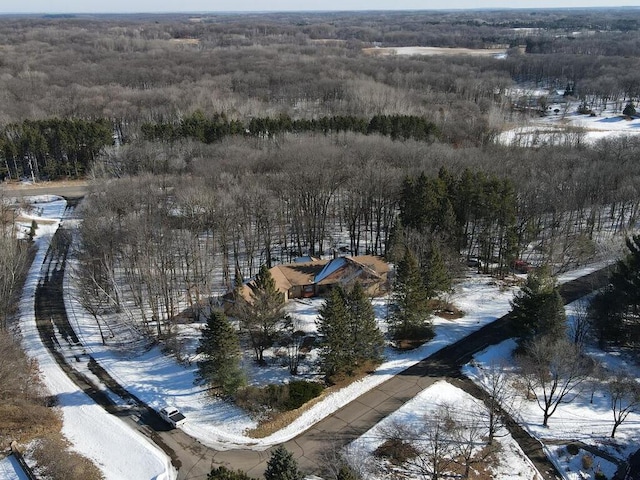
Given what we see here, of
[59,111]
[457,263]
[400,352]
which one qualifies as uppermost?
[59,111]

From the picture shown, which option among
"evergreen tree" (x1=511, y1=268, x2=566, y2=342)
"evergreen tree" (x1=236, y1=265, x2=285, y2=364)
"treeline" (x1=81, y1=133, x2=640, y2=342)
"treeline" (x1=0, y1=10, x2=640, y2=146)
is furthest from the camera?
"treeline" (x1=0, y1=10, x2=640, y2=146)

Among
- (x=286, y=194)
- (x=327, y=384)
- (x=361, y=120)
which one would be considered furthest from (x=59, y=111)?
(x=327, y=384)

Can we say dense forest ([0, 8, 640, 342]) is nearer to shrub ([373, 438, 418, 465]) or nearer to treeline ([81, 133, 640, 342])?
treeline ([81, 133, 640, 342])

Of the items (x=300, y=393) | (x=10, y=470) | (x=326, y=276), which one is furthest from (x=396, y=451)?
(x=10, y=470)

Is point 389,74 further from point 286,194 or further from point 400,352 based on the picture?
point 400,352

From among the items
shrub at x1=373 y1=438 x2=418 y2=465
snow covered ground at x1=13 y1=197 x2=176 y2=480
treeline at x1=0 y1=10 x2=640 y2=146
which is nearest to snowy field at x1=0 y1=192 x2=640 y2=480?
snow covered ground at x1=13 y1=197 x2=176 y2=480

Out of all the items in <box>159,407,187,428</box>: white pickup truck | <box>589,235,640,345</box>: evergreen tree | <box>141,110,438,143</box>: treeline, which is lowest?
<box>159,407,187,428</box>: white pickup truck

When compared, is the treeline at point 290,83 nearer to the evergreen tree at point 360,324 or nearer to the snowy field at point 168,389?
the snowy field at point 168,389

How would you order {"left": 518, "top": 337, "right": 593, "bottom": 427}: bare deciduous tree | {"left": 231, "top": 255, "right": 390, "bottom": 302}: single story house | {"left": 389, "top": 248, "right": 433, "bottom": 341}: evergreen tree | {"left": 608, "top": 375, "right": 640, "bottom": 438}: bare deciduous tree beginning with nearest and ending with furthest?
{"left": 608, "top": 375, "right": 640, "bottom": 438}: bare deciduous tree → {"left": 518, "top": 337, "right": 593, "bottom": 427}: bare deciduous tree → {"left": 389, "top": 248, "right": 433, "bottom": 341}: evergreen tree → {"left": 231, "top": 255, "right": 390, "bottom": 302}: single story house

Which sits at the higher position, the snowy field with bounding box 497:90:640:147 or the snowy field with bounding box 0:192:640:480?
the snowy field with bounding box 497:90:640:147
